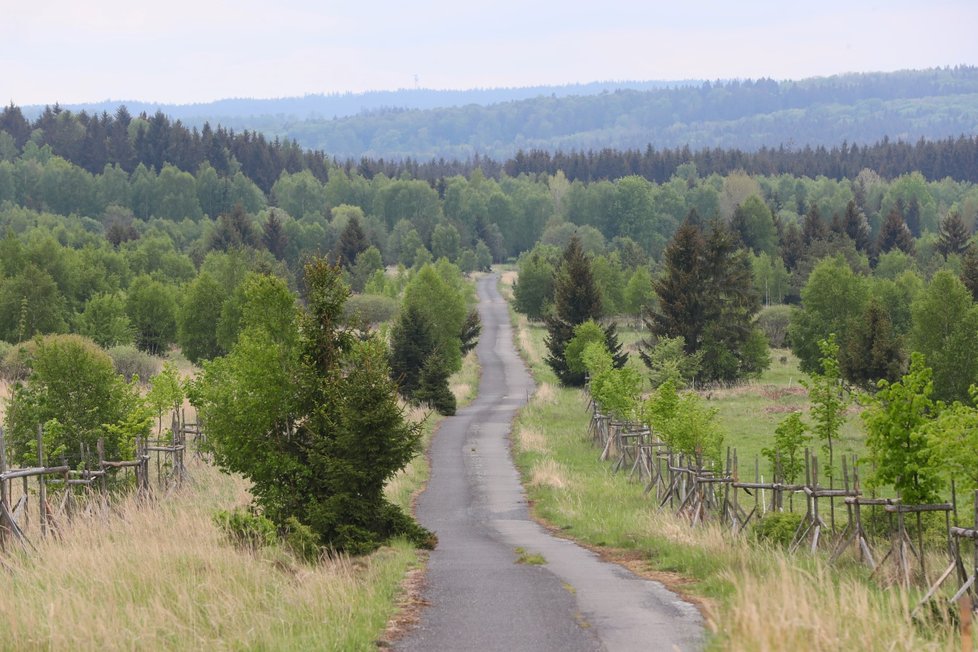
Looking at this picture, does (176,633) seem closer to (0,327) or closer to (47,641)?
(47,641)

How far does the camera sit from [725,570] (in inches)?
707

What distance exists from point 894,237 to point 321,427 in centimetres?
13177

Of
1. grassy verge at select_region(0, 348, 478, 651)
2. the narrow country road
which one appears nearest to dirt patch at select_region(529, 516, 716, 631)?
the narrow country road

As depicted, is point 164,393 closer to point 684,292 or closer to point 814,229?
point 684,292

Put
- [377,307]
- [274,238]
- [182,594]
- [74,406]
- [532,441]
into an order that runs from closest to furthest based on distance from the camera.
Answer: [182,594]
[74,406]
[532,441]
[377,307]
[274,238]

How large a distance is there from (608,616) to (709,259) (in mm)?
64120

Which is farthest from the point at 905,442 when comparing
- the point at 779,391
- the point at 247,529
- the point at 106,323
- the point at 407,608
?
the point at 106,323

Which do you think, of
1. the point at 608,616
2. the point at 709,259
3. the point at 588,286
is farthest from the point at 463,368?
the point at 608,616

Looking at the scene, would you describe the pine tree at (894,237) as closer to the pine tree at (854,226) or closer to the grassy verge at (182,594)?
the pine tree at (854,226)

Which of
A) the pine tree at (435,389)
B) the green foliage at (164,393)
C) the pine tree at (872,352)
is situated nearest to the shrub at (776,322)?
the pine tree at (872,352)

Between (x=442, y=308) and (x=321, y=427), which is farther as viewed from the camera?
(x=442, y=308)

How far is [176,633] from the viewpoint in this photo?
508 inches

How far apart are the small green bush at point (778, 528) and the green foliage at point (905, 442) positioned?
3.62 meters

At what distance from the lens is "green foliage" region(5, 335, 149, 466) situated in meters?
32.9
